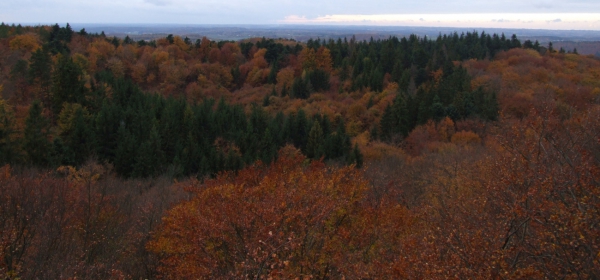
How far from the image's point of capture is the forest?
9164 millimetres

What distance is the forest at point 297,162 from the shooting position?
9.16 meters

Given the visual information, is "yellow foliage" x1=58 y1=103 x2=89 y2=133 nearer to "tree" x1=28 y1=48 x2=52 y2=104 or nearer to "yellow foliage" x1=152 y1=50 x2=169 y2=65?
"tree" x1=28 y1=48 x2=52 y2=104

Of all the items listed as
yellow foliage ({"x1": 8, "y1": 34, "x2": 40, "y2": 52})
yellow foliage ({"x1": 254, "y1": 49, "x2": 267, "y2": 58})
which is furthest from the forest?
yellow foliage ({"x1": 254, "y1": 49, "x2": 267, "y2": 58})

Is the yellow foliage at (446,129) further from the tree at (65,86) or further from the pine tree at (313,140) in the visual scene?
the tree at (65,86)

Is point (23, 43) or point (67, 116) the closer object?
point (67, 116)

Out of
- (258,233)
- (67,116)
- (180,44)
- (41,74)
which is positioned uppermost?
(180,44)

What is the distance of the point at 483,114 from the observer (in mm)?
47094

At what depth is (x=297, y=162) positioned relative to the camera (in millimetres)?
26203

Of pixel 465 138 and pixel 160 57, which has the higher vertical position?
pixel 160 57

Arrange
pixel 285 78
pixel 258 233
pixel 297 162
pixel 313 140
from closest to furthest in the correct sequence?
pixel 258 233
pixel 297 162
pixel 313 140
pixel 285 78

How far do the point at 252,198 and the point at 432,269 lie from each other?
816cm

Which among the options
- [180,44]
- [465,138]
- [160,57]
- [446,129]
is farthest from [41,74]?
[465,138]

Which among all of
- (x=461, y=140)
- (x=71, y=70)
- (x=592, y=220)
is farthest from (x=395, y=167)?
(x=71, y=70)

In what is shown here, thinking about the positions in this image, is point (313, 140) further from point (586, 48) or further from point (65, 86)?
point (586, 48)
